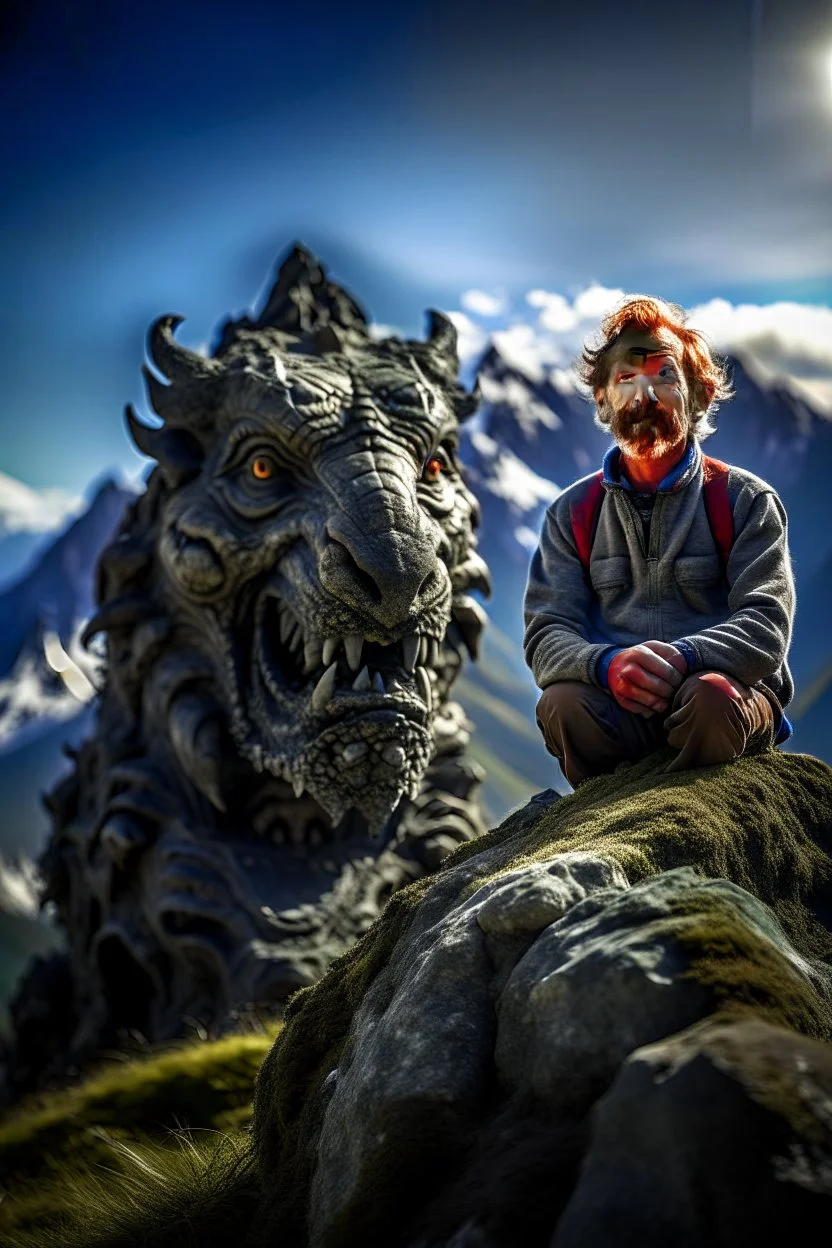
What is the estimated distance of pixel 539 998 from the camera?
1.82 meters

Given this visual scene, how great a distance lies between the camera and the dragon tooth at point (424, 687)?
5.26m

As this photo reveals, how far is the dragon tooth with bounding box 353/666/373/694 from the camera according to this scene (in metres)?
5.11

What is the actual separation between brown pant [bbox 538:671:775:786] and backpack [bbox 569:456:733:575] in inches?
17.3

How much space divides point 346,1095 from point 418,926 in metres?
0.45

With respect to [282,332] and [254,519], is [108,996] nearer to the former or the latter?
[254,519]

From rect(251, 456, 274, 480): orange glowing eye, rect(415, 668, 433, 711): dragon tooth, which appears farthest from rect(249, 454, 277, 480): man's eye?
rect(415, 668, 433, 711): dragon tooth

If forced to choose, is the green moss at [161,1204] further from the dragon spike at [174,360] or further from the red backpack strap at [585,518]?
the dragon spike at [174,360]

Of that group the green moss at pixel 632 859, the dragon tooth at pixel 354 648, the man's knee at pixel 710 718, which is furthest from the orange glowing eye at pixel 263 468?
the man's knee at pixel 710 718

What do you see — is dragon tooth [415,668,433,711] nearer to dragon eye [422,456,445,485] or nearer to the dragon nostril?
the dragon nostril

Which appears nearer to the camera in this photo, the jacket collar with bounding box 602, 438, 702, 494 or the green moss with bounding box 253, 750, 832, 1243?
the green moss with bounding box 253, 750, 832, 1243

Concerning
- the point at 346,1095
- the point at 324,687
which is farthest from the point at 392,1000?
the point at 324,687

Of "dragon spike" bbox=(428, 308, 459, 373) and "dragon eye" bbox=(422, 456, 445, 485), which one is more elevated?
"dragon spike" bbox=(428, 308, 459, 373)

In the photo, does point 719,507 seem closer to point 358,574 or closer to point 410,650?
point 358,574

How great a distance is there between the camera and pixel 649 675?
2.88 m
